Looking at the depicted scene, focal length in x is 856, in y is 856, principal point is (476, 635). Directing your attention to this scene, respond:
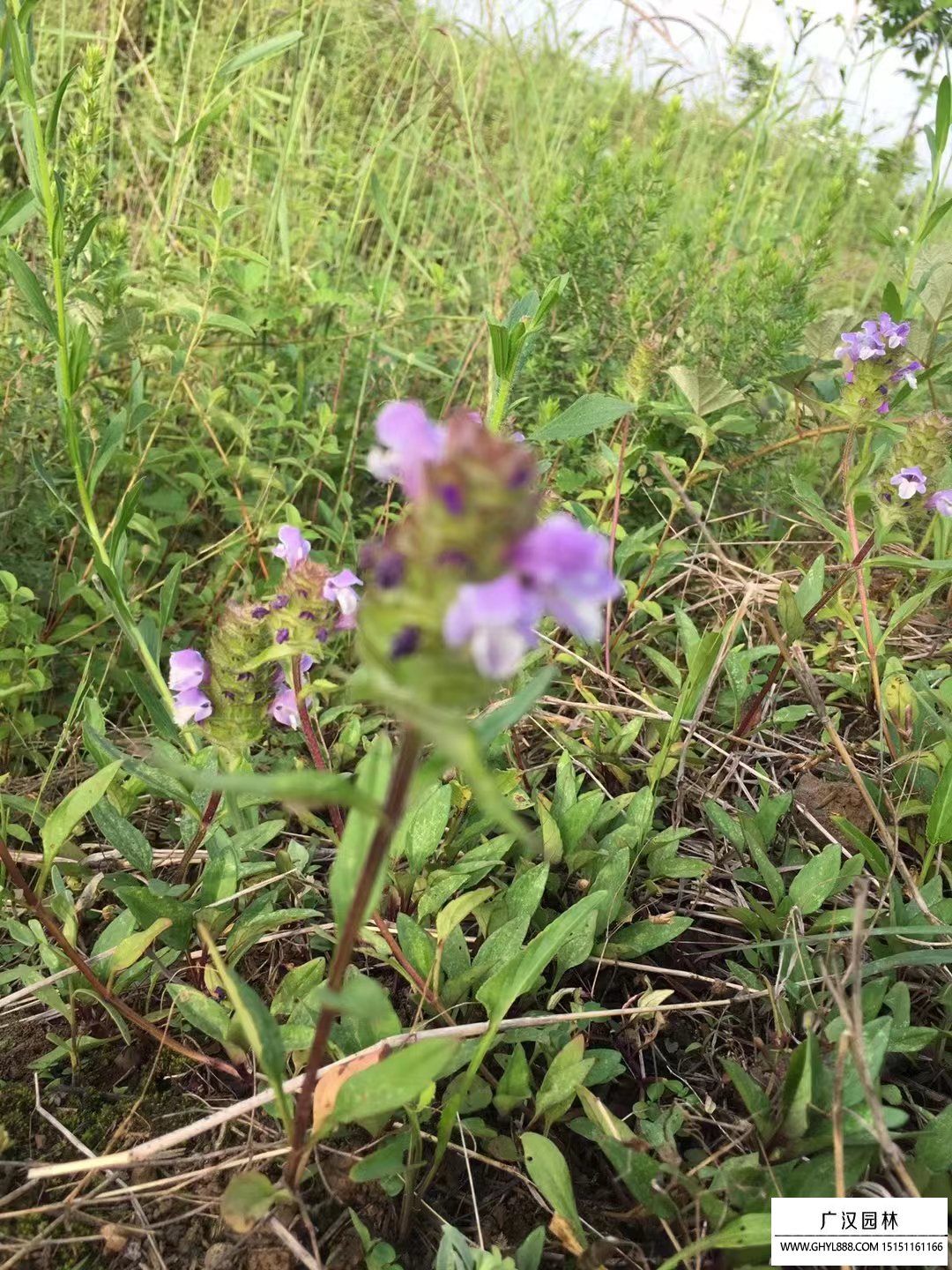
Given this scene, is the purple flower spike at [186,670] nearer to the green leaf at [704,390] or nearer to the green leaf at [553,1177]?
the green leaf at [553,1177]

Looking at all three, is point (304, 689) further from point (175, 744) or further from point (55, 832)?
point (175, 744)

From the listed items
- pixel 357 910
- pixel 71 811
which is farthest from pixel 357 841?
pixel 71 811

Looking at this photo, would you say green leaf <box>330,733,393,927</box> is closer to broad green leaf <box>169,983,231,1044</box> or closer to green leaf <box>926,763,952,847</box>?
broad green leaf <box>169,983,231,1044</box>

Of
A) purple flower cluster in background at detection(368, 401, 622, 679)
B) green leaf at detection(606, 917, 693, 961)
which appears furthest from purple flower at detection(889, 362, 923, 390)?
purple flower cluster in background at detection(368, 401, 622, 679)

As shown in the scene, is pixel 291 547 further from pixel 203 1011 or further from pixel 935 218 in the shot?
pixel 935 218

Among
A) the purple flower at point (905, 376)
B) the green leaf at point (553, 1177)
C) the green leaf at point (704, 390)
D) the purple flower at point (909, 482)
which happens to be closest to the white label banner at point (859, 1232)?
the green leaf at point (553, 1177)

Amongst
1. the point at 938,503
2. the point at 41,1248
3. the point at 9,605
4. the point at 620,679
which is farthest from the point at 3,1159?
the point at 938,503
